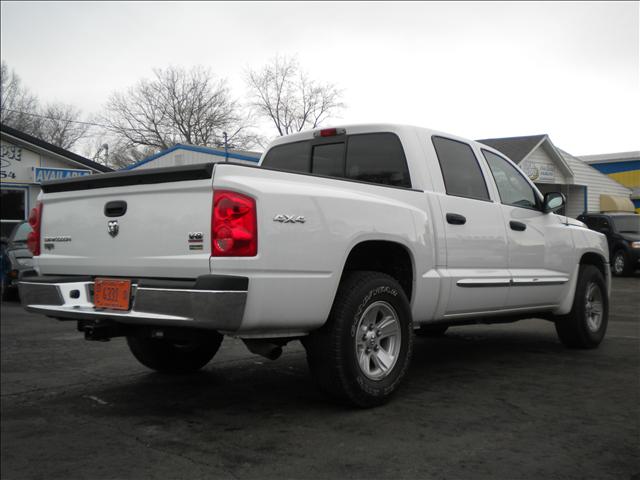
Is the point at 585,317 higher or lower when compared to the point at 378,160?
lower

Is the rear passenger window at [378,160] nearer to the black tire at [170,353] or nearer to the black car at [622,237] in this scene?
the black tire at [170,353]

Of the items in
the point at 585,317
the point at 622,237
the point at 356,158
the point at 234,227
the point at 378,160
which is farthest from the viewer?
the point at 622,237

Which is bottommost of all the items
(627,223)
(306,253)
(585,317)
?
(585,317)

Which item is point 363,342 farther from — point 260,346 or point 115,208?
point 115,208

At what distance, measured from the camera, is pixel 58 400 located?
488cm

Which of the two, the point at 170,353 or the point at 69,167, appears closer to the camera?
the point at 170,353

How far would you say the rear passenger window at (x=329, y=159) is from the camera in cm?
559

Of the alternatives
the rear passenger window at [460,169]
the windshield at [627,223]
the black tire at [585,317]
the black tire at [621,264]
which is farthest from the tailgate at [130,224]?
the black tire at [621,264]

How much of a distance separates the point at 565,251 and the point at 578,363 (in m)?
1.09

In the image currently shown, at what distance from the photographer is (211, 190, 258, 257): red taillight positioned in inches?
147

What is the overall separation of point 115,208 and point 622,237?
11.4m

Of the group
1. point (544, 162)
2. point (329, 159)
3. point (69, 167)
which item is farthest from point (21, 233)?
point (544, 162)

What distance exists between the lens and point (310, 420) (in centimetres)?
419

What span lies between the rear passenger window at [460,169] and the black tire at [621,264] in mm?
9704
